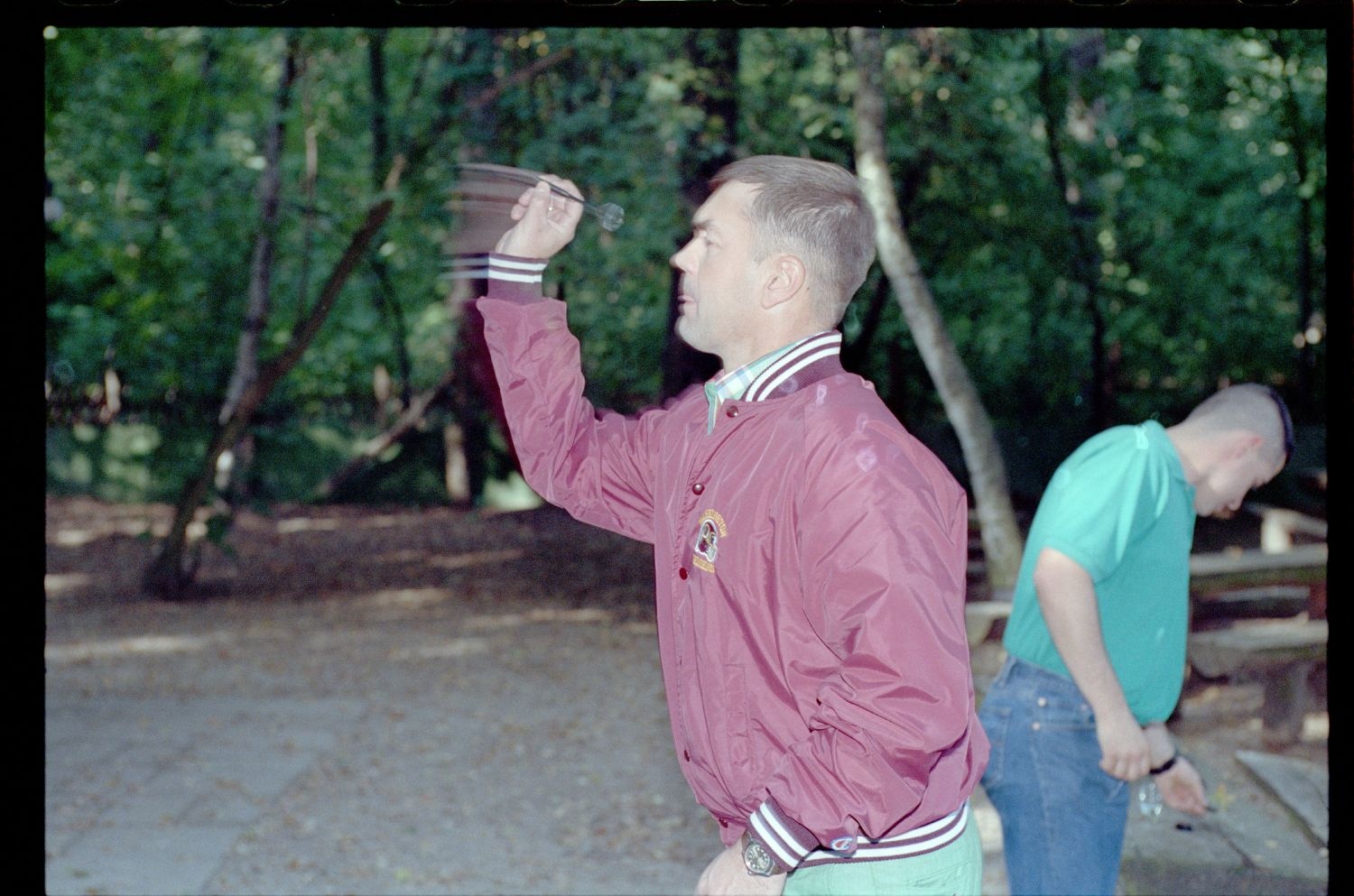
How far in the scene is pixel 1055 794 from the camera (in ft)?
9.80

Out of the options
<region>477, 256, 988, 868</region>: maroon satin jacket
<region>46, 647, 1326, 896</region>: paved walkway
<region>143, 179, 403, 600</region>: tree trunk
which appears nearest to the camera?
<region>477, 256, 988, 868</region>: maroon satin jacket

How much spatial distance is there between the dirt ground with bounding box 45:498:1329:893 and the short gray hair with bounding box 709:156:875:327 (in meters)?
3.90

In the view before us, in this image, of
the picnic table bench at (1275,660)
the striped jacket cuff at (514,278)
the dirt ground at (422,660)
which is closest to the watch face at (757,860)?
the striped jacket cuff at (514,278)

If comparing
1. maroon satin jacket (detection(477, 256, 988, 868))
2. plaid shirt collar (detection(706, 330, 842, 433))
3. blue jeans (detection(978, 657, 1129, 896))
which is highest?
plaid shirt collar (detection(706, 330, 842, 433))

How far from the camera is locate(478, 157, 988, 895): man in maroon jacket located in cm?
185

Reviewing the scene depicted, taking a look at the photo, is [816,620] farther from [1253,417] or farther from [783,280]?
[1253,417]

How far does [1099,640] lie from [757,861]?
4.02 ft

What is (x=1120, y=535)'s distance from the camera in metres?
2.90

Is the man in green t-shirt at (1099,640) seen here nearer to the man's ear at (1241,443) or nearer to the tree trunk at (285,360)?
the man's ear at (1241,443)

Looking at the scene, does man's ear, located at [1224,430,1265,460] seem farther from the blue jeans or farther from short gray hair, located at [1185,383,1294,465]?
the blue jeans

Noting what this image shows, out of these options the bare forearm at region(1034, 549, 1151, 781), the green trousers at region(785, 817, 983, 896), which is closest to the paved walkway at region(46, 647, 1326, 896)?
the bare forearm at region(1034, 549, 1151, 781)

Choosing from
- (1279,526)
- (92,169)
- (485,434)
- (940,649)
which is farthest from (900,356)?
(940,649)

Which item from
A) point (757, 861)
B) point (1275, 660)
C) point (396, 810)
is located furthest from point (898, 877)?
point (1275, 660)

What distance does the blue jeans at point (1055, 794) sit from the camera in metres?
2.98
